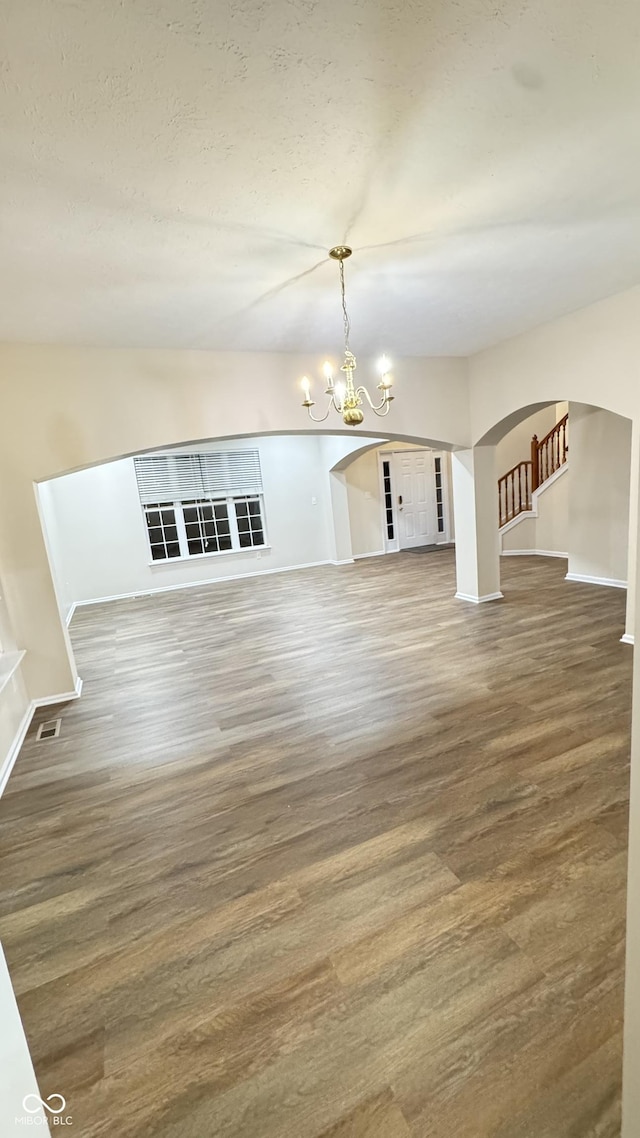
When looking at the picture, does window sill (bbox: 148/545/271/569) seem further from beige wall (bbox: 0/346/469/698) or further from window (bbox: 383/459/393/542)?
beige wall (bbox: 0/346/469/698)

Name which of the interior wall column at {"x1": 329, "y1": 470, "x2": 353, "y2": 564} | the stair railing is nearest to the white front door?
the interior wall column at {"x1": 329, "y1": 470, "x2": 353, "y2": 564}

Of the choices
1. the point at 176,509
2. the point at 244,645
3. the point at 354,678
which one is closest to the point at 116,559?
the point at 176,509

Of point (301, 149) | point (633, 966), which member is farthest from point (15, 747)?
point (301, 149)

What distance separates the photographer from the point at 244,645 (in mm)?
4750

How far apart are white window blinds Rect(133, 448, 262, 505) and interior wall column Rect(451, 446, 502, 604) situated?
418 centimetres

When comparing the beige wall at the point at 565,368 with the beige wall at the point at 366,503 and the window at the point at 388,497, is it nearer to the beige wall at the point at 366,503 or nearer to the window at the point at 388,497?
the beige wall at the point at 366,503

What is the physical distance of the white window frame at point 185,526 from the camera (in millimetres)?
7547

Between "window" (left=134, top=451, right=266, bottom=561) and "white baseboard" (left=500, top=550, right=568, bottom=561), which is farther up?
"window" (left=134, top=451, right=266, bottom=561)

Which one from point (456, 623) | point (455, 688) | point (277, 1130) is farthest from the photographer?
point (456, 623)

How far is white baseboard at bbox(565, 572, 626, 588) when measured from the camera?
216 inches

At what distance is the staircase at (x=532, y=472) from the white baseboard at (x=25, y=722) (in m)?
6.74

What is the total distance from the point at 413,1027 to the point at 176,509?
743 cm

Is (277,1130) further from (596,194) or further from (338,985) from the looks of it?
(596,194)

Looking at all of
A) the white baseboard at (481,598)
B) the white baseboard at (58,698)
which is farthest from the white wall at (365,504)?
the white baseboard at (58,698)
